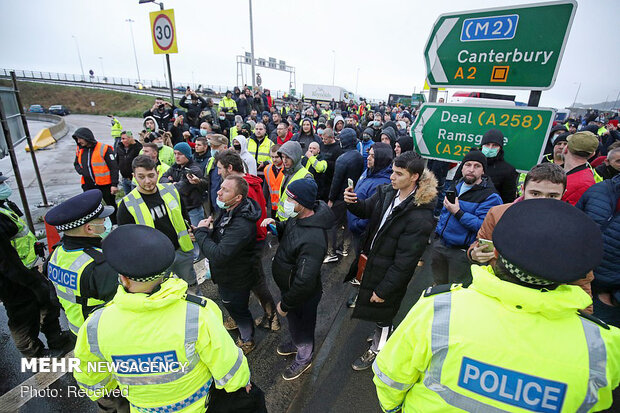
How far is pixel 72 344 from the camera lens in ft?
10.9

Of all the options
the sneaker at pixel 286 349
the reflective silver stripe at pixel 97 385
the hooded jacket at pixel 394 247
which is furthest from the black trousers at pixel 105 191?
the hooded jacket at pixel 394 247

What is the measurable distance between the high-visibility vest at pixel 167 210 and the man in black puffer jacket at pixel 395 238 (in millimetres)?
2016

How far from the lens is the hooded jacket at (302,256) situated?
2.48m

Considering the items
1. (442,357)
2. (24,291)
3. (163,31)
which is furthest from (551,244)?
(163,31)

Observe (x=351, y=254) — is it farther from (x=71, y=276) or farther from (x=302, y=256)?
(x=71, y=276)

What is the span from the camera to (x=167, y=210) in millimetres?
3402

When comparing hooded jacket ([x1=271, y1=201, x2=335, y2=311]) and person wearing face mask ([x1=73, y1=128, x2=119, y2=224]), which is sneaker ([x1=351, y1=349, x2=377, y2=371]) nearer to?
hooded jacket ([x1=271, y1=201, x2=335, y2=311])

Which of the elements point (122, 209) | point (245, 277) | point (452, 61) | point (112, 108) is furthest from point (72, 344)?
point (112, 108)

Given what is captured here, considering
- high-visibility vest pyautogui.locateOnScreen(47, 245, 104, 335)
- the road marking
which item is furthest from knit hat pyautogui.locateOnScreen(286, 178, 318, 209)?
the road marking

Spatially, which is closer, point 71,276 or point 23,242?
point 71,276

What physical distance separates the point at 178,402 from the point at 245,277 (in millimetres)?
1450

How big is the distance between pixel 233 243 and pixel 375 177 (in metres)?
2.07

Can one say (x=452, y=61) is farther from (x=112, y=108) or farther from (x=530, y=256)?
(x=112, y=108)

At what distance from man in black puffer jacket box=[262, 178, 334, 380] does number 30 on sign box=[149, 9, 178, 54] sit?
8.24 metres
